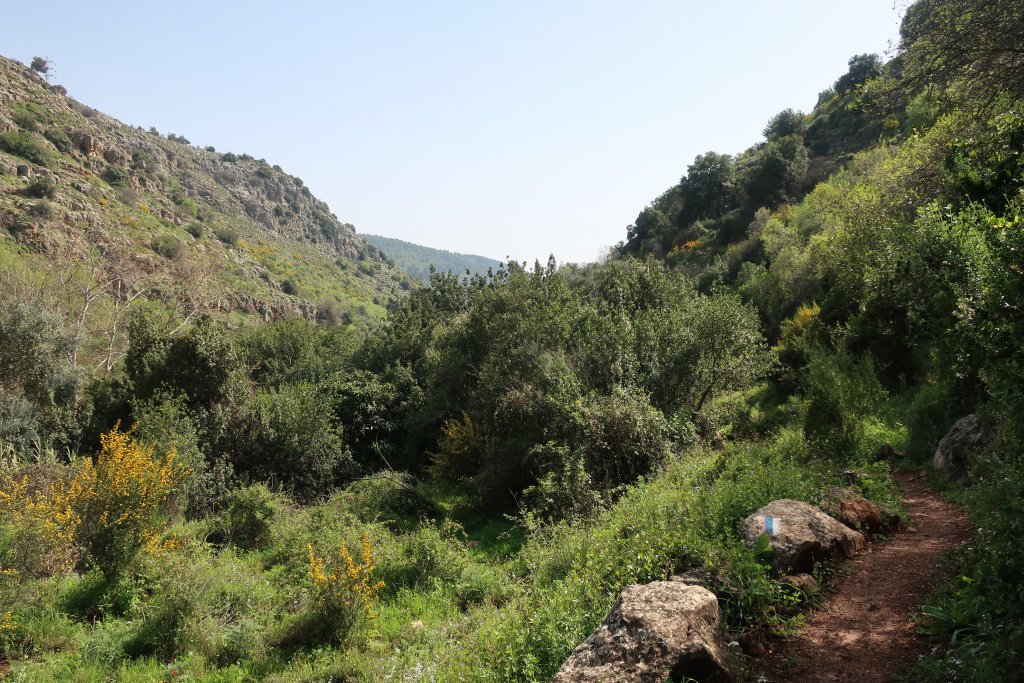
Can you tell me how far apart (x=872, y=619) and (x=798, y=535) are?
1.02 m

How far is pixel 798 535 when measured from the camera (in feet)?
19.6

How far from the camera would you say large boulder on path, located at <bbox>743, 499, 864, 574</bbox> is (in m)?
5.73

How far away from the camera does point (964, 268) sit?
745cm

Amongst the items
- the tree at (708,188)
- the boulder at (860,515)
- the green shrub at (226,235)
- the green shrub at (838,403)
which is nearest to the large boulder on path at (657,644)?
the boulder at (860,515)

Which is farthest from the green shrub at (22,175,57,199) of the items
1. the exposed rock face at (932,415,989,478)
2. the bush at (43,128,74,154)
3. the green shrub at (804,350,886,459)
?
the exposed rock face at (932,415,989,478)

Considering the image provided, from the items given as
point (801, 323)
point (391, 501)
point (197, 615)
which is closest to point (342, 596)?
point (197, 615)

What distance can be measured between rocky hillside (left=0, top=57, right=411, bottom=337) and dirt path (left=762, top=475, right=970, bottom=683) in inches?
1314

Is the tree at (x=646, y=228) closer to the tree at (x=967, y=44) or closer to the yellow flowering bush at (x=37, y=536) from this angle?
the tree at (x=967, y=44)

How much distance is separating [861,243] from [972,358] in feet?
46.6

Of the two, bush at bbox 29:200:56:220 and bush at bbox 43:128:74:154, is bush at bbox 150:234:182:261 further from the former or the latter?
bush at bbox 43:128:74:154

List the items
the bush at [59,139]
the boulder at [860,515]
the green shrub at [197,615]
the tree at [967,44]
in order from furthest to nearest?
the bush at [59,139]
the tree at [967,44]
the green shrub at [197,615]
the boulder at [860,515]

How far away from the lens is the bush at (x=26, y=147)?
47575mm

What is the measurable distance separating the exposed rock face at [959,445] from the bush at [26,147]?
220ft

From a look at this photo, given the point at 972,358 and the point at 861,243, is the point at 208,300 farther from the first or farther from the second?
the point at 972,358
